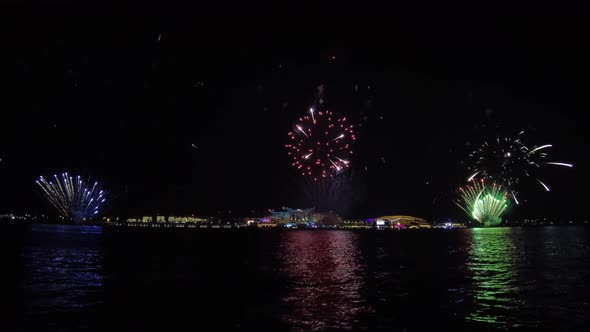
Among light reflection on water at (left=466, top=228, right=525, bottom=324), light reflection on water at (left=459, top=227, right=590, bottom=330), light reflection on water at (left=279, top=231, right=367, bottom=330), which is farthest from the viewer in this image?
light reflection on water at (left=466, top=228, right=525, bottom=324)

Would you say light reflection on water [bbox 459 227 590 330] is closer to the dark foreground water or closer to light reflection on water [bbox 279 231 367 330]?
the dark foreground water

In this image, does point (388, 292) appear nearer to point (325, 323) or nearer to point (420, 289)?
point (420, 289)

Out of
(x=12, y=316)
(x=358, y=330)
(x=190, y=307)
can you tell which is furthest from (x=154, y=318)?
(x=358, y=330)

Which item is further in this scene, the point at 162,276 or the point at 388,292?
the point at 162,276

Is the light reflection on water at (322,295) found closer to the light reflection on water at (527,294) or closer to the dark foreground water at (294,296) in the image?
the dark foreground water at (294,296)

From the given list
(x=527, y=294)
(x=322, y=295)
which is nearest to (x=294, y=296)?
(x=322, y=295)

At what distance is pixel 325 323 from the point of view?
18.4 meters

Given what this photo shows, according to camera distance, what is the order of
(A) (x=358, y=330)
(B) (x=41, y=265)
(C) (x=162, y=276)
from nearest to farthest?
(A) (x=358, y=330) → (C) (x=162, y=276) → (B) (x=41, y=265)

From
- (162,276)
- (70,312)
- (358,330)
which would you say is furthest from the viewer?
(162,276)

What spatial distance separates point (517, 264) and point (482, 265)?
8.97ft

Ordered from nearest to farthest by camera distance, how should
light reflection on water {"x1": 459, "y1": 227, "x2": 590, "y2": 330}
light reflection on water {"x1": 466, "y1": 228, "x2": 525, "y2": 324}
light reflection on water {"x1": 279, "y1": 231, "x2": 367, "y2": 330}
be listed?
1. light reflection on water {"x1": 279, "y1": 231, "x2": 367, "y2": 330}
2. light reflection on water {"x1": 459, "y1": 227, "x2": 590, "y2": 330}
3. light reflection on water {"x1": 466, "y1": 228, "x2": 525, "y2": 324}

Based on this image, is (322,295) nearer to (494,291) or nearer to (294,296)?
(294,296)

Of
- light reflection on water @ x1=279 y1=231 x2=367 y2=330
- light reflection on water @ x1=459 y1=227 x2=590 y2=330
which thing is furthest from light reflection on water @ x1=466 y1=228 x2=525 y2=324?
light reflection on water @ x1=279 y1=231 x2=367 y2=330

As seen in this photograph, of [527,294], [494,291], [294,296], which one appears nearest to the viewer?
[294,296]
